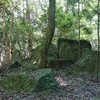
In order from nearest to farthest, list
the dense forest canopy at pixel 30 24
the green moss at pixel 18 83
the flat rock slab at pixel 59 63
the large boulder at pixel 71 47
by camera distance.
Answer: the green moss at pixel 18 83, the flat rock slab at pixel 59 63, the large boulder at pixel 71 47, the dense forest canopy at pixel 30 24

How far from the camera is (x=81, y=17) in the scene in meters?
16.1

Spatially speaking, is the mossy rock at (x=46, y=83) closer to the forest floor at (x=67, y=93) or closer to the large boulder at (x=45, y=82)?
the large boulder at (x=45, y=82)

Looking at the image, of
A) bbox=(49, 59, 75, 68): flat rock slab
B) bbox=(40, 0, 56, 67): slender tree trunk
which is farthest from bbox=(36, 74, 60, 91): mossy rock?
bbox=(49, 59, 75, 68): flat rock slab

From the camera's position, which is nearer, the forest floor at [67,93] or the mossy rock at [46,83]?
the forest floor at [67,93]

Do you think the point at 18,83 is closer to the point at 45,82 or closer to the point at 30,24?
the point at 45,82

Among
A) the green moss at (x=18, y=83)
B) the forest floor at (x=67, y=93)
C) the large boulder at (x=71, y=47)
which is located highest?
the large boulder at (x=71, y=47)

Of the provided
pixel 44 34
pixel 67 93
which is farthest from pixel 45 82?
pixel 44 34

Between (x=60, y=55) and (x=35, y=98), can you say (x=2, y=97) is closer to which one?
(x=35, y=98)

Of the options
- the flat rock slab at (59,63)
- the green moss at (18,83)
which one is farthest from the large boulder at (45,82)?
the flat rock slab at (59,63)

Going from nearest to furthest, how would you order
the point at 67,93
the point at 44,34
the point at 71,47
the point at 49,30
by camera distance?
the point at 67,93 < the point at 49,30 < the point at 71,47 < the point at 44,34

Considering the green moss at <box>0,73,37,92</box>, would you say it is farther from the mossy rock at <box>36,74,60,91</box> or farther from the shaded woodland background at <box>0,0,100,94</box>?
the shaded woodland background at <box>0,0,100,94</box>

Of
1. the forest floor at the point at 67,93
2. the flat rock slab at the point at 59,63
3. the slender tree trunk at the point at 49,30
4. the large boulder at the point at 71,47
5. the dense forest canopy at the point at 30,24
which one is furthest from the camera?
the dense forest canopy at the point at 30,24

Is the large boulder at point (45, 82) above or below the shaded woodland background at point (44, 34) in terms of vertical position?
below

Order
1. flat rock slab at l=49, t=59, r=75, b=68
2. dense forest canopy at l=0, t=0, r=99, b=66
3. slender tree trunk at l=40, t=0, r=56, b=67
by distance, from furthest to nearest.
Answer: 1. dense forest canopy at l=0, t=0, r=99, b=66
2. flat rock slab at l=49, t=59, r=75, b=68
3. slender tree trunk at l=40, t=0, r=56, b=67
